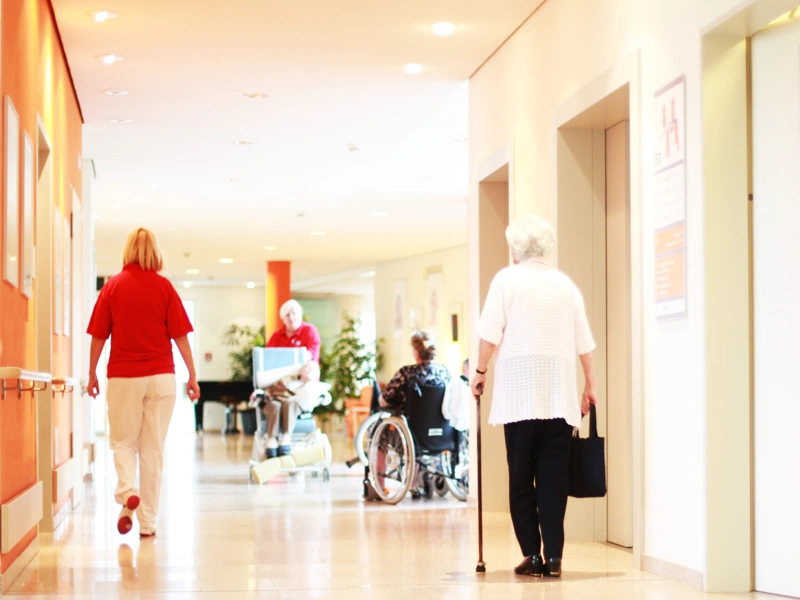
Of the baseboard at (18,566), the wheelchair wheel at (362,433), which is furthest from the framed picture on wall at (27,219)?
the wheelchair wheel at (362,433)

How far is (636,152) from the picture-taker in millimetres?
4430

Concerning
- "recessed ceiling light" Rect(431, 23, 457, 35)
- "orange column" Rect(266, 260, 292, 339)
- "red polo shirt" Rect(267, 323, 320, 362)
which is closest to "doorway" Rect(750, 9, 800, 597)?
"recessed ceiling light" Rect(431, 23, 457, 35)

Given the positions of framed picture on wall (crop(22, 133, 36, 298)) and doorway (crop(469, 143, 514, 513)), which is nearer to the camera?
framed picture on wall (crop(22, 133, 36, 298))

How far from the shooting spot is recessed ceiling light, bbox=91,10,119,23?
576cm

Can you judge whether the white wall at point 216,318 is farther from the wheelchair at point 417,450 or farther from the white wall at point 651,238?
the white wall at point 651,238

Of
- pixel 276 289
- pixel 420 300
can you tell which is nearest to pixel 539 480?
pixel 420 300

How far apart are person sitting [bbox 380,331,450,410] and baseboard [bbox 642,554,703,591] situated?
2981 mm

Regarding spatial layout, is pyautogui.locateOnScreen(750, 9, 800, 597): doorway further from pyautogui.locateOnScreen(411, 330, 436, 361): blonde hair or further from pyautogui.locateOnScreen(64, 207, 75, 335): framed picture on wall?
pyautogui.locateOnScreen(64, 207, 75, 335): framed picture on wall

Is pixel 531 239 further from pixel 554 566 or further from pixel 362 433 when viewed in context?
pixel 362 433

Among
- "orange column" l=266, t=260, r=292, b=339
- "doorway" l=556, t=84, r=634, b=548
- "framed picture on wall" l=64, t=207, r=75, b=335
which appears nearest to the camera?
"doorway" l=556, t=84, r=634, b=548

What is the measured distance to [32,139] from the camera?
194 inches

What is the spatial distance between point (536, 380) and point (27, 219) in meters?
2.28

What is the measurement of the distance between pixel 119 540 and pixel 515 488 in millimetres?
2191

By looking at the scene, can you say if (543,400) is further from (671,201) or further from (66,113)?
(66,113)
